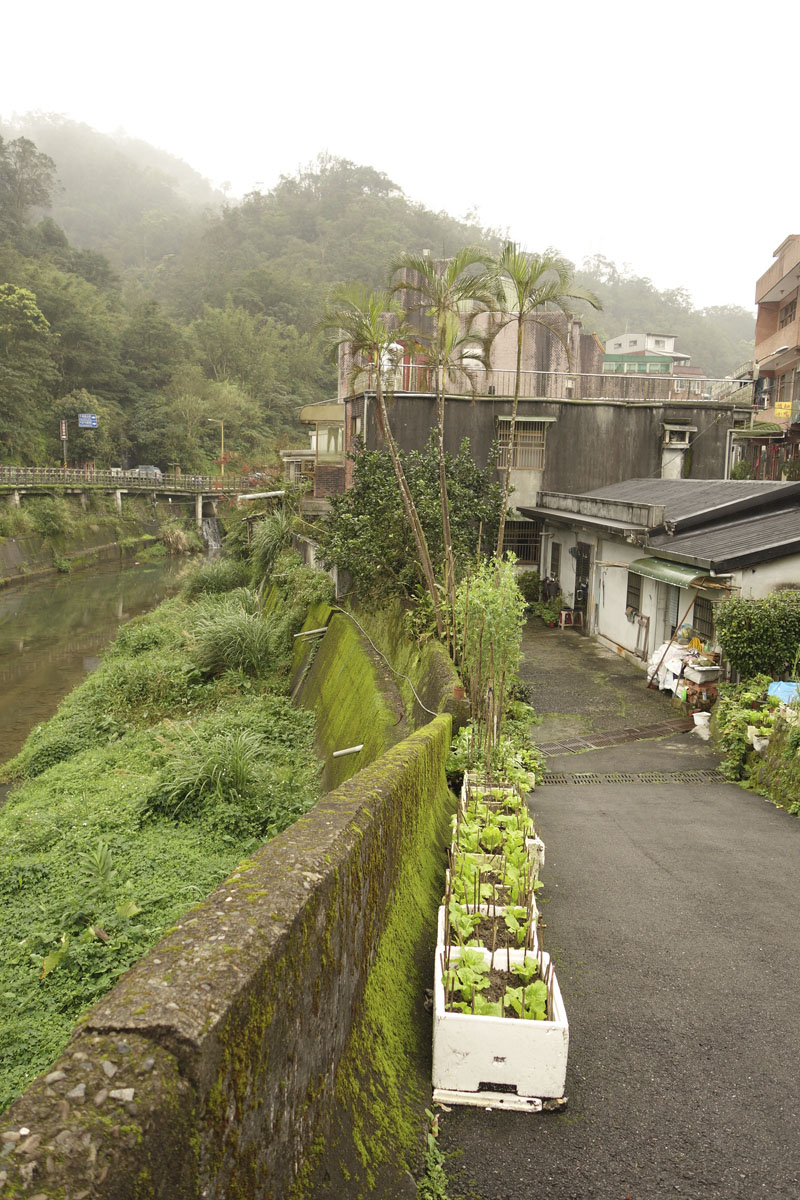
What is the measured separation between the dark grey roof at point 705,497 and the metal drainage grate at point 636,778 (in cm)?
610

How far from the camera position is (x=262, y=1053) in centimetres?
222

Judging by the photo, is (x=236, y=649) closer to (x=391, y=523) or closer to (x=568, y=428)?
(x=391, y=523)

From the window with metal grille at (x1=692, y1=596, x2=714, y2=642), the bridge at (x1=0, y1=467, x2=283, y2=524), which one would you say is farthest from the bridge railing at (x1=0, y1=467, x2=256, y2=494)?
the window with metal grille at (x1=692, y1=596, x2=714, y2=642)

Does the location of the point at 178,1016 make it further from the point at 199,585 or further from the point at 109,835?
the point at 199,585

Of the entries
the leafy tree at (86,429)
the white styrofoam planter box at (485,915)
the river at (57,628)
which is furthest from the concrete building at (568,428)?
the leafy tree at (86,429)

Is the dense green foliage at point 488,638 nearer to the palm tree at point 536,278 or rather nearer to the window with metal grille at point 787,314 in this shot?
the palm tree at point 536,278

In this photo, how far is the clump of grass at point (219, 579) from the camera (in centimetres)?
2530

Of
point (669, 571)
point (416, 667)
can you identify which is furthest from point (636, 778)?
point (669, 571)

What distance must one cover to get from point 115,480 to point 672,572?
43420 millimetres

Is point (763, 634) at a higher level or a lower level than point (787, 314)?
lower

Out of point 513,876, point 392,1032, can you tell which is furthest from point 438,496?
point 392,1032

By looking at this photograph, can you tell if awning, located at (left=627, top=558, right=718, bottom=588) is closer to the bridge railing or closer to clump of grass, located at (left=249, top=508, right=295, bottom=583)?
clump of grass, located at (left=249, top=508, right=295, bottom=583)

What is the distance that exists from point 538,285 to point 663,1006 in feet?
32.5

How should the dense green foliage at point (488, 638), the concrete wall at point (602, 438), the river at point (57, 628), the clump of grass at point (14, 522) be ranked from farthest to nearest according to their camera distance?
the clump of grass at point (14, 522) < the concrete wall at point (602, 438) < the river at point (57, 628) < the dense green foliage at point (488, 638)
